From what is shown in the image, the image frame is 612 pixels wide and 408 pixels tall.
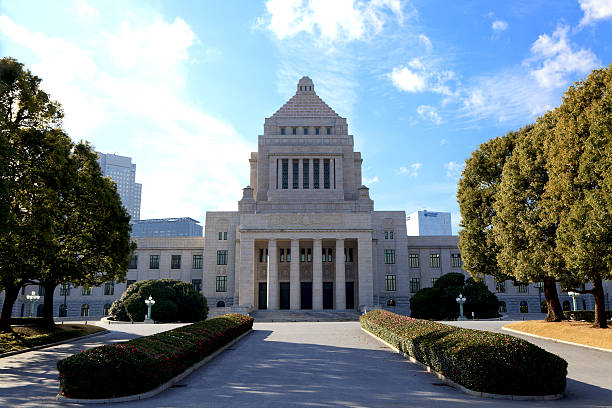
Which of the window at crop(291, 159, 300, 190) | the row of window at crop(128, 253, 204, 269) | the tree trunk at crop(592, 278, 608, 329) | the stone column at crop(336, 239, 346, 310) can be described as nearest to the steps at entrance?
the stone column at crop(336, 239, 346, 310)

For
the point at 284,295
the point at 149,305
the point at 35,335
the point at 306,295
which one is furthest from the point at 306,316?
the point at 35,335

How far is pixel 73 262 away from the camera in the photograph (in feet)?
85.1

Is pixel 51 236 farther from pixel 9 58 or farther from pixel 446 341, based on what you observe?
pixel 446 341

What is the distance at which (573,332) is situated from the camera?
2506 cm

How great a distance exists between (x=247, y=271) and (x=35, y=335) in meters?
33.1

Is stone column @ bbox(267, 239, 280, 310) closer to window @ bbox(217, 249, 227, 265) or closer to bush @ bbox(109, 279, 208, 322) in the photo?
bush @ bbox(109, 279, 208, 322)

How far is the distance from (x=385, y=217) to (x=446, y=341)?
5294 cm

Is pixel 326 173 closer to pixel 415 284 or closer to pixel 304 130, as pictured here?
pixel 304 130

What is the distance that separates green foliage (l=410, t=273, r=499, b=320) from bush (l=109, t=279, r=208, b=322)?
82.3ft

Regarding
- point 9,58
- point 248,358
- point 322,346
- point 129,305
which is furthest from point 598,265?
point 129,305

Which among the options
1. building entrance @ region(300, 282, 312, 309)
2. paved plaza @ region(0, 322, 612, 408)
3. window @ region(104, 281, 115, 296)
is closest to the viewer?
paved plaza @ region(0, 322, 612, 408)

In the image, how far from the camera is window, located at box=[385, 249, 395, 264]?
217ft

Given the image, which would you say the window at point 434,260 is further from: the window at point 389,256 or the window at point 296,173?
the window at point 296,173

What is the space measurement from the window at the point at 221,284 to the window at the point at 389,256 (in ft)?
77.1
